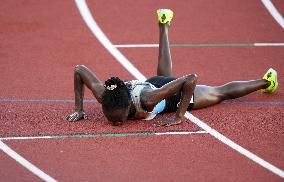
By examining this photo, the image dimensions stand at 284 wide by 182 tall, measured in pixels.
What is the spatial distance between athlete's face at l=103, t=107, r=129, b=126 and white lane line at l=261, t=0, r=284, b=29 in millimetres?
4702

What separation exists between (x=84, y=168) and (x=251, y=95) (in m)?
2.92

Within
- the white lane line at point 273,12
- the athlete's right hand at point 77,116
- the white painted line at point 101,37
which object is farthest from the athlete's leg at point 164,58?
the white lane line at point 273,12

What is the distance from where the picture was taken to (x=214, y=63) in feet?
33.2

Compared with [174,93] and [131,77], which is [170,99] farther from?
[131,77]

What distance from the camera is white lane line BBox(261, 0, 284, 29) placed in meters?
11.8

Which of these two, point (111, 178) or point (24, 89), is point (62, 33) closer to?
point (24, 89)

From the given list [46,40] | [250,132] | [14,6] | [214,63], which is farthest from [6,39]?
[250,132]

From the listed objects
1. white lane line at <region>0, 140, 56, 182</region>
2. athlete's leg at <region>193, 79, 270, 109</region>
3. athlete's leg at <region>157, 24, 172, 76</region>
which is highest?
athlete's leg at <region>157, 24, 172, 76</region>

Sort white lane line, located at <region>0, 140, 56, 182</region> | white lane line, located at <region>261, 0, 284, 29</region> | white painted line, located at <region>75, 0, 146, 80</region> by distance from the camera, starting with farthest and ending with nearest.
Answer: white lane line, located at <region>261, 0, 284, 29</region>
white painted line, located at <region>75, 0, 146, 80</region>
white lane line, located at <region>0, 140, 56, 182</region>

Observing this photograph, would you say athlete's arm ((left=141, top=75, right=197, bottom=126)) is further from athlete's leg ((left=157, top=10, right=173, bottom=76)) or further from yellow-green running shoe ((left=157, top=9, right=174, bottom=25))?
yellow-green running shoe ((left=157, top=9, right=174, bottom=25))

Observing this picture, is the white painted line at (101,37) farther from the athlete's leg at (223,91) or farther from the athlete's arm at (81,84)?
the athlete's arm at (81,84)

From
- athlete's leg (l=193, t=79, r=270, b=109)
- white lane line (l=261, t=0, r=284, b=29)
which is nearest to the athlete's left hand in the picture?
athlete's leg (l=193, t=79, r=270, b=109)

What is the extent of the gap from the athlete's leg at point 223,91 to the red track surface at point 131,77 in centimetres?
10

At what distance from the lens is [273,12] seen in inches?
476
